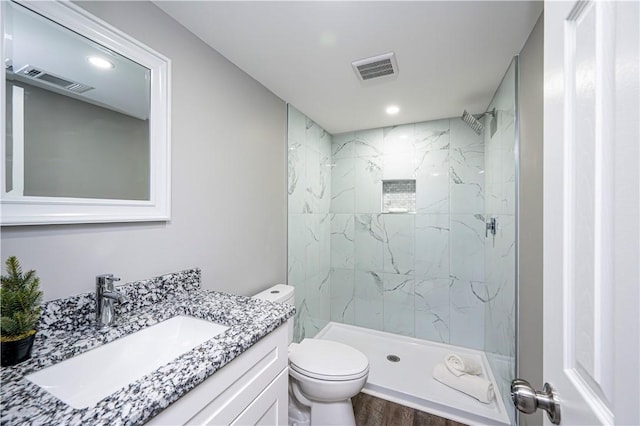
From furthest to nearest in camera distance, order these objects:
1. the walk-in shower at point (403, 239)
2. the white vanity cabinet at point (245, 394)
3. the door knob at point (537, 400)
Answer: the walk-in shower at point (403, 239) → the white vanity cabinet at point (245, 394) → the door knob at point (537, 400)

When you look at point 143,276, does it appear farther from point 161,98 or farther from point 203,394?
point 161,98

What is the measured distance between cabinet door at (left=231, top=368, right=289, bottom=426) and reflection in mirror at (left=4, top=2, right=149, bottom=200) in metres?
0.96

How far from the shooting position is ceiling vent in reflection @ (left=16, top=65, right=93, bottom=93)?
2.73ft

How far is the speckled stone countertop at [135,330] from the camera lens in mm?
549

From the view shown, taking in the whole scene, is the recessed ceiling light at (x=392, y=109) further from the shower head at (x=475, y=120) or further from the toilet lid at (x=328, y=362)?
the toilet lid at (x=328, y=362)

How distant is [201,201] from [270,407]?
103 centimetres

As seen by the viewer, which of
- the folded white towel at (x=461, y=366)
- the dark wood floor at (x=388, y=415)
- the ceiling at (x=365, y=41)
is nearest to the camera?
the ceiling at (x=365, y=41)

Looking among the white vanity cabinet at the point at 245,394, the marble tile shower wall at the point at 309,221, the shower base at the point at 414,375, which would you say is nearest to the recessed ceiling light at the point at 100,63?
the white vanity cabinet at the point at 245,394

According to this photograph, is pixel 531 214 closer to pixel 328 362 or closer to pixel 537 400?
pixel 537 400

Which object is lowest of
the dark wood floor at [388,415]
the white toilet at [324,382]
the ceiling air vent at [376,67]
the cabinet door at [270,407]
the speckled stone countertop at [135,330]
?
the dark wood floor at [388,415]

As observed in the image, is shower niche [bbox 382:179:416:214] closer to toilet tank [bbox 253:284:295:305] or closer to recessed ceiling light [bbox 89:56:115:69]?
toilet tank [bbox 253:284:295:305]

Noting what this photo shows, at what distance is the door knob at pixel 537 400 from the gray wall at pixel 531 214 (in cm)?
84

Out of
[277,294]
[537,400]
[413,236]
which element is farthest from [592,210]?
[413,236]

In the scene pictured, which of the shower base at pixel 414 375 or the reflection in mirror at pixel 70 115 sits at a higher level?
the reflection in mirror at pixel 70 115
